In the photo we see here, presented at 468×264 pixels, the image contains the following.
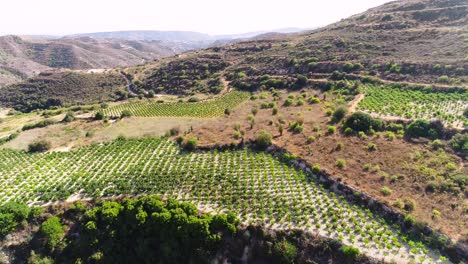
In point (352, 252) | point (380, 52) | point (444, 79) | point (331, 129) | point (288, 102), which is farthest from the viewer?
point (380, 52)

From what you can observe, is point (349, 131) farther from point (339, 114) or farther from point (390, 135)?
point (339, 114)

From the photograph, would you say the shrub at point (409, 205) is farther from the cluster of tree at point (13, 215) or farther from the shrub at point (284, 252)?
the cluster of tree at point (13, 215)

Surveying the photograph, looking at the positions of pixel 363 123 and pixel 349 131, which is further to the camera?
pixel 363 123

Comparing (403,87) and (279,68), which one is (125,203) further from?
(279,68)

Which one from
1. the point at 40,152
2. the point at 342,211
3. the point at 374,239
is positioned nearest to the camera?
the point at 374,239

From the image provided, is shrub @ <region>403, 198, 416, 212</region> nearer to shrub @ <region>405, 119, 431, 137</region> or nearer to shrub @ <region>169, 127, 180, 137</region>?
shrub @ <region>405, 119, 431, 137</region>

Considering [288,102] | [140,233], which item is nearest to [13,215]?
[140,233]

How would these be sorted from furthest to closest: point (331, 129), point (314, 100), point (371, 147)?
1. point (314, 100)
2. point (331, 129)
3. point (371, 147)

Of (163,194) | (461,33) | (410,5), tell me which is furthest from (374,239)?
(410,5)
